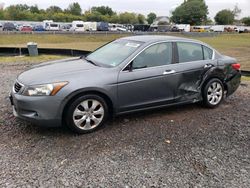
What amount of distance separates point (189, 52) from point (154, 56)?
0.83 meters

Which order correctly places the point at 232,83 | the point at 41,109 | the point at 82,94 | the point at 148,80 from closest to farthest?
the point at 41,109 < the point at 82,94 < the point at 148,80 < the point at 232,83

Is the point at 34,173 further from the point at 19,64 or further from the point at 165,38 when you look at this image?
the point at 19,64

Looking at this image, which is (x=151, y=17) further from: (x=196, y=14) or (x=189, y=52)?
(x=189, y=52)

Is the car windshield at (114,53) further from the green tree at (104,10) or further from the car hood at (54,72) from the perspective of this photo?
the green tree at (104,10)

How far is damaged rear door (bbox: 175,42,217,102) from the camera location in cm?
490

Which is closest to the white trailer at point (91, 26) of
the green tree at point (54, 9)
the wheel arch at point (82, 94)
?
the wheel arch at point (82, 94)

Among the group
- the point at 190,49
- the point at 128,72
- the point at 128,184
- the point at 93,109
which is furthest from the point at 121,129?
the point at 190,49

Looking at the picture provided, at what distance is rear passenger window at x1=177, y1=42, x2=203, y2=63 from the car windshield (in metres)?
0.82

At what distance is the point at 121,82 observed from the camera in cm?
427

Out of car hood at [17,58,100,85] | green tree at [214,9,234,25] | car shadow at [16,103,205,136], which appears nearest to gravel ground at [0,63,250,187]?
car shadow at [16,103,205,136]

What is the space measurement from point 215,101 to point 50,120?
10.9 feet

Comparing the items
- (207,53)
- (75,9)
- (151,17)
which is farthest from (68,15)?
(207,53)

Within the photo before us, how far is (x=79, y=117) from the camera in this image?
4.07 metres

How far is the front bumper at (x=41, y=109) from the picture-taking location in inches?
150
